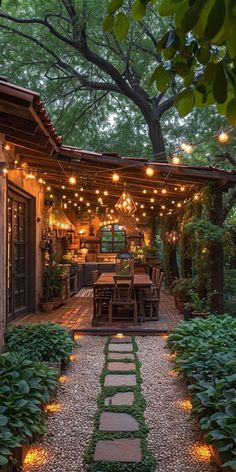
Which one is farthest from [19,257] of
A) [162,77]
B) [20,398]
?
[162,77]

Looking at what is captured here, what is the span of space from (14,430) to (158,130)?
34.2ft

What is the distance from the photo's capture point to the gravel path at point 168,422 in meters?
3.12

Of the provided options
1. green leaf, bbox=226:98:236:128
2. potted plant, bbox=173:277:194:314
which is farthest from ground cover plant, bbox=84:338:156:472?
potted plant, bbox=173:277:194:314

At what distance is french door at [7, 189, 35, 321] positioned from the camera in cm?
734

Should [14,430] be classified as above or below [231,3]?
below

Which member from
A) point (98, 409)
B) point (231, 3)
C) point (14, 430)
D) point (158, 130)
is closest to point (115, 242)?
point (158, 130)

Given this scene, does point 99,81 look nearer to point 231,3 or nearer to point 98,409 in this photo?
point 98,409

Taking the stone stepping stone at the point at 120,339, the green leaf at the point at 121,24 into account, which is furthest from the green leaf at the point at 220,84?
the stone stepping stone at the point at 120,339

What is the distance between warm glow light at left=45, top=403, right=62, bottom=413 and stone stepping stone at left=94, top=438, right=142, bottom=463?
2.93 feet

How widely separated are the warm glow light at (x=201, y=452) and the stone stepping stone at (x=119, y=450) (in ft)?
1.33

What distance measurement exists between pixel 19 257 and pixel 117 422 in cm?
491

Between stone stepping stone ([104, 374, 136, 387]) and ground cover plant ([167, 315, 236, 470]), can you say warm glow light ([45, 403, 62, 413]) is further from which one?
ground cover plant ([167, 315, 236, 470])

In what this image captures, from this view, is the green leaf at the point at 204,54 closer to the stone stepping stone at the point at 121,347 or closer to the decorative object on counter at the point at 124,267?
the stone stepping stone at the point at 121,347

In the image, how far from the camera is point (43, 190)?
9805mm
